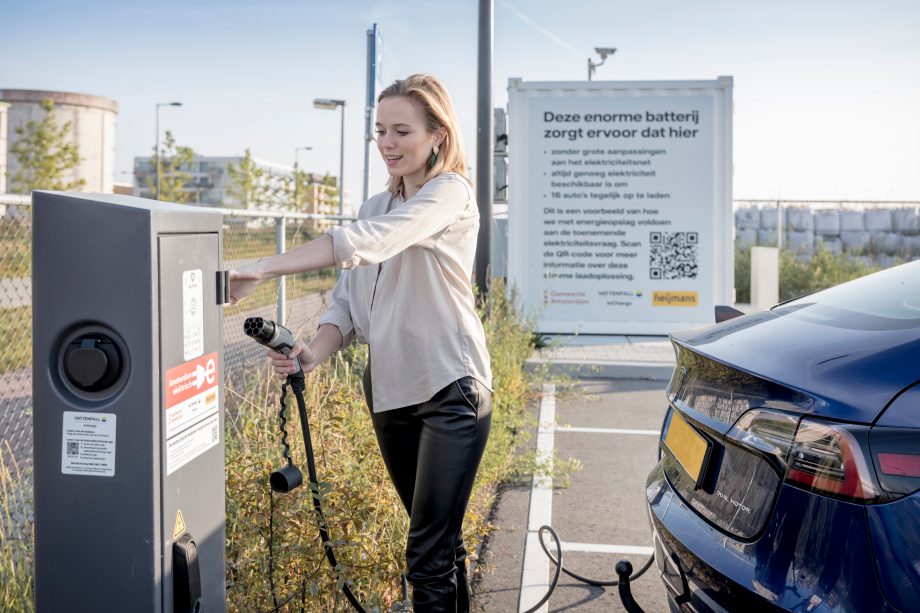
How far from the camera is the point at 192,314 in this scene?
202 cm

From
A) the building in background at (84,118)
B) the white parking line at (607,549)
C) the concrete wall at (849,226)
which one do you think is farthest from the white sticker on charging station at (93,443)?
the building in background at (84,118)

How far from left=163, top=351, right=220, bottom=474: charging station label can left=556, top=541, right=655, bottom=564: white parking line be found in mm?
2903

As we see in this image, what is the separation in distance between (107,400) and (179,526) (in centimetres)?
33

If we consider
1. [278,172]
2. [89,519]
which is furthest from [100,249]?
[278,172]

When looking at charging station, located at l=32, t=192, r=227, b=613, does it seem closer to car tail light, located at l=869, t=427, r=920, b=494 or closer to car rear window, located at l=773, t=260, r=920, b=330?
car tail light, located at l=869, t=427, r=920, b=494

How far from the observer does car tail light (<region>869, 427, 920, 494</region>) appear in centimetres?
204

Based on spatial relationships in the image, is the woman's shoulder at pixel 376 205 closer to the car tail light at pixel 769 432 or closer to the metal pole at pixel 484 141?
the car tail light at pixel 769 432

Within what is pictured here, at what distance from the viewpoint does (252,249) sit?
29.4 ft

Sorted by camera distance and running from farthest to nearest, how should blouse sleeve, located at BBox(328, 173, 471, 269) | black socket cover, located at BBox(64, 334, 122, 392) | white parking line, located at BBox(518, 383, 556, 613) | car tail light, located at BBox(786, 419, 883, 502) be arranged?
white parking line, located at BBox(518, 383, 556, 613), blouse sleeve, located at BBox(328, 173, 471, 269), car tail light, located at BBox(786, 419, 883, 502), black socket cover, located at BBox(64, 334, 122, 392)

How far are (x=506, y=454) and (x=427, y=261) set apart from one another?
330cm

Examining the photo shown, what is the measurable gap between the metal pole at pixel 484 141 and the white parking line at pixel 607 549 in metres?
4.70

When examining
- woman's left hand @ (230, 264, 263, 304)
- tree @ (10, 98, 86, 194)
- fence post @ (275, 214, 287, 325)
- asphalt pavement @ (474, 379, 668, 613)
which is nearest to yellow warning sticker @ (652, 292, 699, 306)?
asphalt pavement @ (474, 379, 668, 613)

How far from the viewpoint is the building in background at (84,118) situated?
213 feet

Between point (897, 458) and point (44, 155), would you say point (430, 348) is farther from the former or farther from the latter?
point (44, 155)
